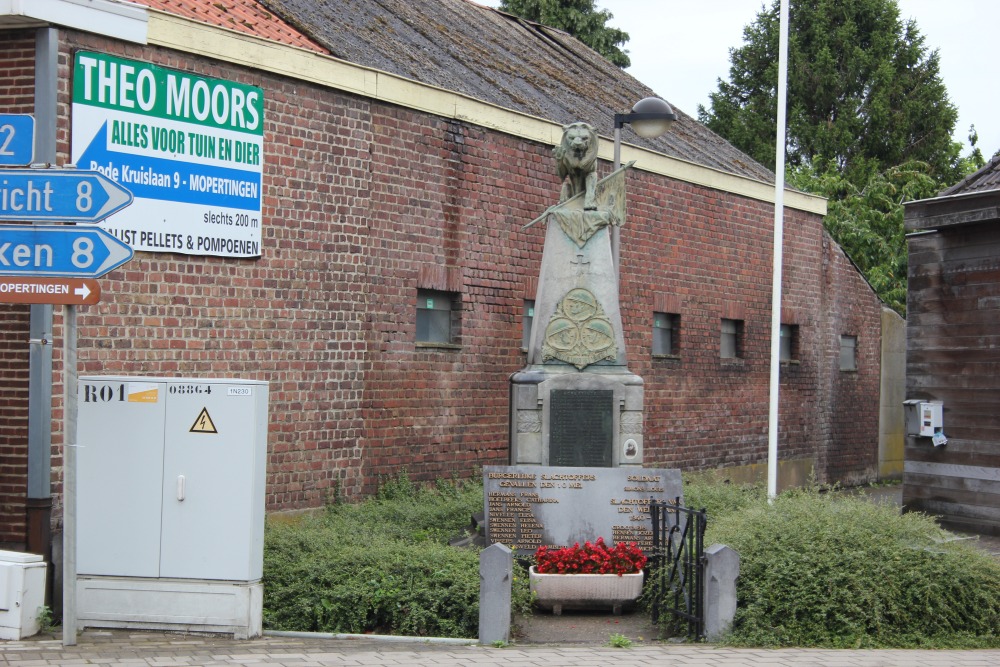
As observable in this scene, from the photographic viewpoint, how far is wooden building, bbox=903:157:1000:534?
53.3ft

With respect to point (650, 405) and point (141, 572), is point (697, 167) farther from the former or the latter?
point (141, 572)

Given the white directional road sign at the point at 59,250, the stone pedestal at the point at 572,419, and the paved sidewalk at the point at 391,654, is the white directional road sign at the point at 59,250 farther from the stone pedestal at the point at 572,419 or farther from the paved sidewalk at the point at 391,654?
the stone pedestal at the point at 572,419

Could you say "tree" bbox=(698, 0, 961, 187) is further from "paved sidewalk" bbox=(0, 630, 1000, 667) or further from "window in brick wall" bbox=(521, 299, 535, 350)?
"paved sidewalk" bbox=(0, 630, 1000, 667)

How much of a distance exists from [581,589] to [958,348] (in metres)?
8.43

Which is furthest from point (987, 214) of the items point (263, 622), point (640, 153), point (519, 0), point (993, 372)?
point (519, 0)

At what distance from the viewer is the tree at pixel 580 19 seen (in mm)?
35469

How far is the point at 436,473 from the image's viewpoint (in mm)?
15727

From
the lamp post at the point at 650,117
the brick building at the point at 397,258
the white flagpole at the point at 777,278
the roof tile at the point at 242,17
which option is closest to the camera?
the brick building at the point at 397,258

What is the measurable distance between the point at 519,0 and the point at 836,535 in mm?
27548

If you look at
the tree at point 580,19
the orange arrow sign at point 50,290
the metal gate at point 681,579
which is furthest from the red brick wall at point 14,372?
A: the tree at point 580,19

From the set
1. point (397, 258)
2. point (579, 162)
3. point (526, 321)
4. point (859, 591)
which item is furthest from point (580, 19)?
point (859, 591)

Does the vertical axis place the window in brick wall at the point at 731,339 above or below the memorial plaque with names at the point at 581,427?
above

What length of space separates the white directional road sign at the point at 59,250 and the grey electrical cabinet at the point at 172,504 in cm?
105

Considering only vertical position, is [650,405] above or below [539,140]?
below
